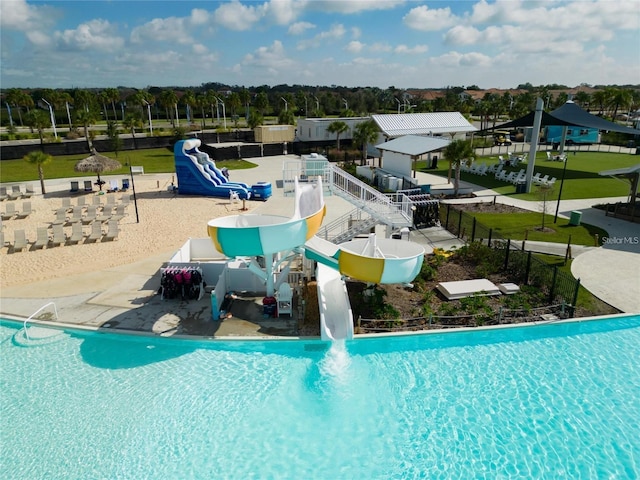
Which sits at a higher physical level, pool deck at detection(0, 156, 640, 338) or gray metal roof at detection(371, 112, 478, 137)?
gray metal roof at detection(371, 112, 478, 137)

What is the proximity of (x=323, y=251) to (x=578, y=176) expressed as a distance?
30.2 meters

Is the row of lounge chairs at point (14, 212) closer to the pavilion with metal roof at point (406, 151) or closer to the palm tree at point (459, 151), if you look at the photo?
the pavilion with metal roof at point (406, 151)

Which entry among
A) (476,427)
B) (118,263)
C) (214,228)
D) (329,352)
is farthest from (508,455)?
(118,263)

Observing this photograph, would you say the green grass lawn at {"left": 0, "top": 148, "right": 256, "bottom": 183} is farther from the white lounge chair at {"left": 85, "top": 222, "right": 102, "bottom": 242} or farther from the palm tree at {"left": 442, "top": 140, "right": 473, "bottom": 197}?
the palm tree at {"left": 442, "top": 140, "right": 473, "bottom": 197}

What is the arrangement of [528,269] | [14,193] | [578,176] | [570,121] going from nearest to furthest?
[528,269], [14,193], [578,176], [570,121]

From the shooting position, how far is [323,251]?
15625 millimetres

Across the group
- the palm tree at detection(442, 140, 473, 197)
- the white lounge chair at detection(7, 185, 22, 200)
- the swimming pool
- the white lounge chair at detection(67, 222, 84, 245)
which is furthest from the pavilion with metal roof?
the white lounge chair at detection(7, 185, 22, 200)

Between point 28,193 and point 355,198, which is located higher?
point 355,198

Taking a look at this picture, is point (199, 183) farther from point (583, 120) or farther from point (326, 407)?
point (583, 120)

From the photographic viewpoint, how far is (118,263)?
1873 cm

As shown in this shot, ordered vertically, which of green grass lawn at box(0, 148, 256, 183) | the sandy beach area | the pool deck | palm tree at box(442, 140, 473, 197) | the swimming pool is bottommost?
the swimming pool

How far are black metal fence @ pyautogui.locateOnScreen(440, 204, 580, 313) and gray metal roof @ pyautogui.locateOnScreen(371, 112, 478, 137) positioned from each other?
18791 mm

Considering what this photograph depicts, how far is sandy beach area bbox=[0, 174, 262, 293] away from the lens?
60.2ft

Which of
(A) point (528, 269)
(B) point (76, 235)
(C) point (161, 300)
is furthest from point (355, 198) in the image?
(B) point (76, 235)
